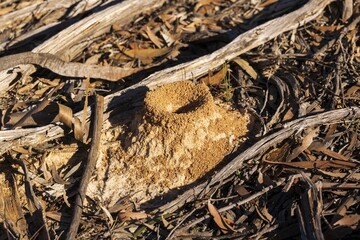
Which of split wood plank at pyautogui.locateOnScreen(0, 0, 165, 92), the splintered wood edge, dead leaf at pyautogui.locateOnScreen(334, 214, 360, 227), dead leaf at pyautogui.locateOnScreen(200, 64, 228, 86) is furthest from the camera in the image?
split wood plank at pyautogui.locateOnScreen(0, 0, 165, 92)

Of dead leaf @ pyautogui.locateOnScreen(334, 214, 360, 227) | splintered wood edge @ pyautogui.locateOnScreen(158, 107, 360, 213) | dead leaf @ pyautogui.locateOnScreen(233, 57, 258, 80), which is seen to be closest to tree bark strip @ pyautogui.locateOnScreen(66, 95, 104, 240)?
splintered wood edge @ pyautogui.locateOnScreen(158, 107, 360, 213)

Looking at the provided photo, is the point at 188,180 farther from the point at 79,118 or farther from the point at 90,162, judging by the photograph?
the point at 79,118

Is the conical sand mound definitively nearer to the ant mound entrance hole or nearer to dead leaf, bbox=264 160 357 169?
the ant mound entrance hole

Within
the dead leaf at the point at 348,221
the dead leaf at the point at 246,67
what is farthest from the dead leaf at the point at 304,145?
the dead leaf at the point at 246,67

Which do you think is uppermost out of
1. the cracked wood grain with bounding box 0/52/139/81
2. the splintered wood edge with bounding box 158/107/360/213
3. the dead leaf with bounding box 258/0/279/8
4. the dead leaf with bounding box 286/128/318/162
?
the cracked wood grain with bounding box 0/52/139/81

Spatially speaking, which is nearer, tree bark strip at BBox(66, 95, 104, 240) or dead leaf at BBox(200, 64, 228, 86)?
tree bark strip at BBox(66, 95, 104, 240)

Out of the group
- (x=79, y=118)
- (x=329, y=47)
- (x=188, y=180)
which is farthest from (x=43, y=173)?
(x=329, y=47)

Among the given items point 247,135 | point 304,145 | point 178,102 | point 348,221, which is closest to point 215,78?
point 178,102

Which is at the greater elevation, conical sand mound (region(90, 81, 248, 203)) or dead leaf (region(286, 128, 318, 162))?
conical sand mound (region(90, 81, 248, 203))
